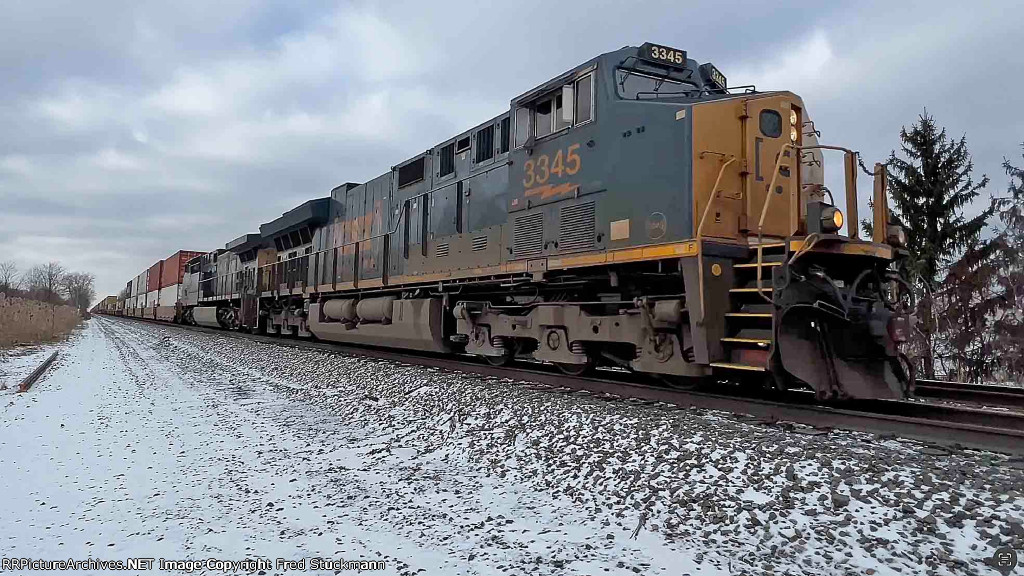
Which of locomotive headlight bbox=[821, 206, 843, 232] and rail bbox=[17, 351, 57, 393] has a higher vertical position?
locomotive headlight bbox=[821, 206, 843, 232]

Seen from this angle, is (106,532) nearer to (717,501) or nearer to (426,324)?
(717,501)

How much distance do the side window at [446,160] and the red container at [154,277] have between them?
3672 cm

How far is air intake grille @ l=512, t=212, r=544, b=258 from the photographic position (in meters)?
7.90

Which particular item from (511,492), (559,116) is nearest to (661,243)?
(559,116)

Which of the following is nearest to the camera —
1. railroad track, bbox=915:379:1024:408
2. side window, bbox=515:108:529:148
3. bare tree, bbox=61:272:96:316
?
railroad track, bbox=915:379:1024:408

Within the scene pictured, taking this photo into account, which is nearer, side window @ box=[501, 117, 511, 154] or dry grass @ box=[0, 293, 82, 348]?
side window @ box=[501, 117, 511, 154]

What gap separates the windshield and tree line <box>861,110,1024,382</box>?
6.53 metres

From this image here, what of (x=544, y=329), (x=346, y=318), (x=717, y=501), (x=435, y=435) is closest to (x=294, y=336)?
(x=346, y=318)

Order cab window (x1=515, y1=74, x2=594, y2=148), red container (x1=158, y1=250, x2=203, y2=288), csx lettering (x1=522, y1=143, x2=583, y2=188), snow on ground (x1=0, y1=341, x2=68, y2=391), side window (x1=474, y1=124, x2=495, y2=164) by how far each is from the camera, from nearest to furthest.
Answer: cab window (x1=515, y1=74, x2=594, y2=148)
csx lettering (x1=522, y1=143, x2=583, y2=188)
snow on ground (x1=0, y1=341, x2=68, y2=391)
side window (x1=474, y1=124, x2=495, y2=164)
red container (x1=158, y1=250, x2=203, y2=288)

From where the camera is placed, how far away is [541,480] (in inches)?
161

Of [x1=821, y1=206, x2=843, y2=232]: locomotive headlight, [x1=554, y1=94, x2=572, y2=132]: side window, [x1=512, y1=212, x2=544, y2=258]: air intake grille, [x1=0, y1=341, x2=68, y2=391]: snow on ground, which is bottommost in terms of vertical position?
[x1=0, y1=341, x2=68, y2=391]: snow on ground

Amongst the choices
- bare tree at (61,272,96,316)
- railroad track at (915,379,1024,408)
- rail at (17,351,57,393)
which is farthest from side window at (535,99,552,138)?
bare tree at (61,272,96,316)

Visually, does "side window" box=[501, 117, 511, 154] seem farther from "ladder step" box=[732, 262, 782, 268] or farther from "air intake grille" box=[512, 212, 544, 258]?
"ladder step" box=[732, 262, 782, 268]

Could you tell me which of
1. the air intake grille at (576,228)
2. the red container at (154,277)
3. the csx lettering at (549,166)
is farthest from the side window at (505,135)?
the red container at (154,277)
